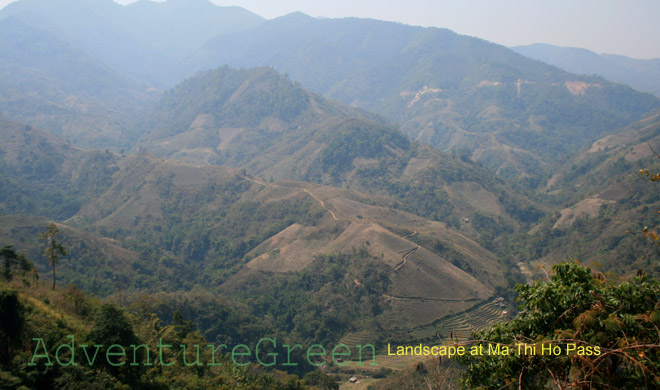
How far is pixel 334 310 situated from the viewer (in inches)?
1884

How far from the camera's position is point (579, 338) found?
7.59 metres

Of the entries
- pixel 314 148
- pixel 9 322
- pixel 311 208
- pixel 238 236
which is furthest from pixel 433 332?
pixel 314 148

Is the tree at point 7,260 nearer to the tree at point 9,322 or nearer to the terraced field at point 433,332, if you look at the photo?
the tree at point 9,322

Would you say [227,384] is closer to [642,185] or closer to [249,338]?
[249,338]

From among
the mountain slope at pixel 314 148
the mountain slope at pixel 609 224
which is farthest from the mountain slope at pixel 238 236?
the mountain slope at pixel 314 148

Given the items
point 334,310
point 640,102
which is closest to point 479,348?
point 334,310

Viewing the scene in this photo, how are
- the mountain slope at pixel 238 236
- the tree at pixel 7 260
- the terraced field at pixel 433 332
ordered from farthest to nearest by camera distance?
1. the mountain slope at pixel 238 236
2. the terraced field at pixel 433 332
3. the tree at pixel 7 260

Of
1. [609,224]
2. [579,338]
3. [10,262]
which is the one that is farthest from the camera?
[609,224]

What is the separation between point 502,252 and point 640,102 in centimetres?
17400

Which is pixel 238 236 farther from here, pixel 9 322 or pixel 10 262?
pixel 9 322

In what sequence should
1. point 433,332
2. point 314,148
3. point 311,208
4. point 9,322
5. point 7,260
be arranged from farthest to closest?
point 314,148
point 311,208
point 433,332
point 7,260
point 9,322

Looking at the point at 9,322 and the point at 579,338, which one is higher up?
the point at 579,338

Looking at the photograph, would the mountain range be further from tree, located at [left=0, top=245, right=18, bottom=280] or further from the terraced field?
tree, located at [left=0, top=245, right=18, bottom=280]

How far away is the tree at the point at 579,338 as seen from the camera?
22.6ft
